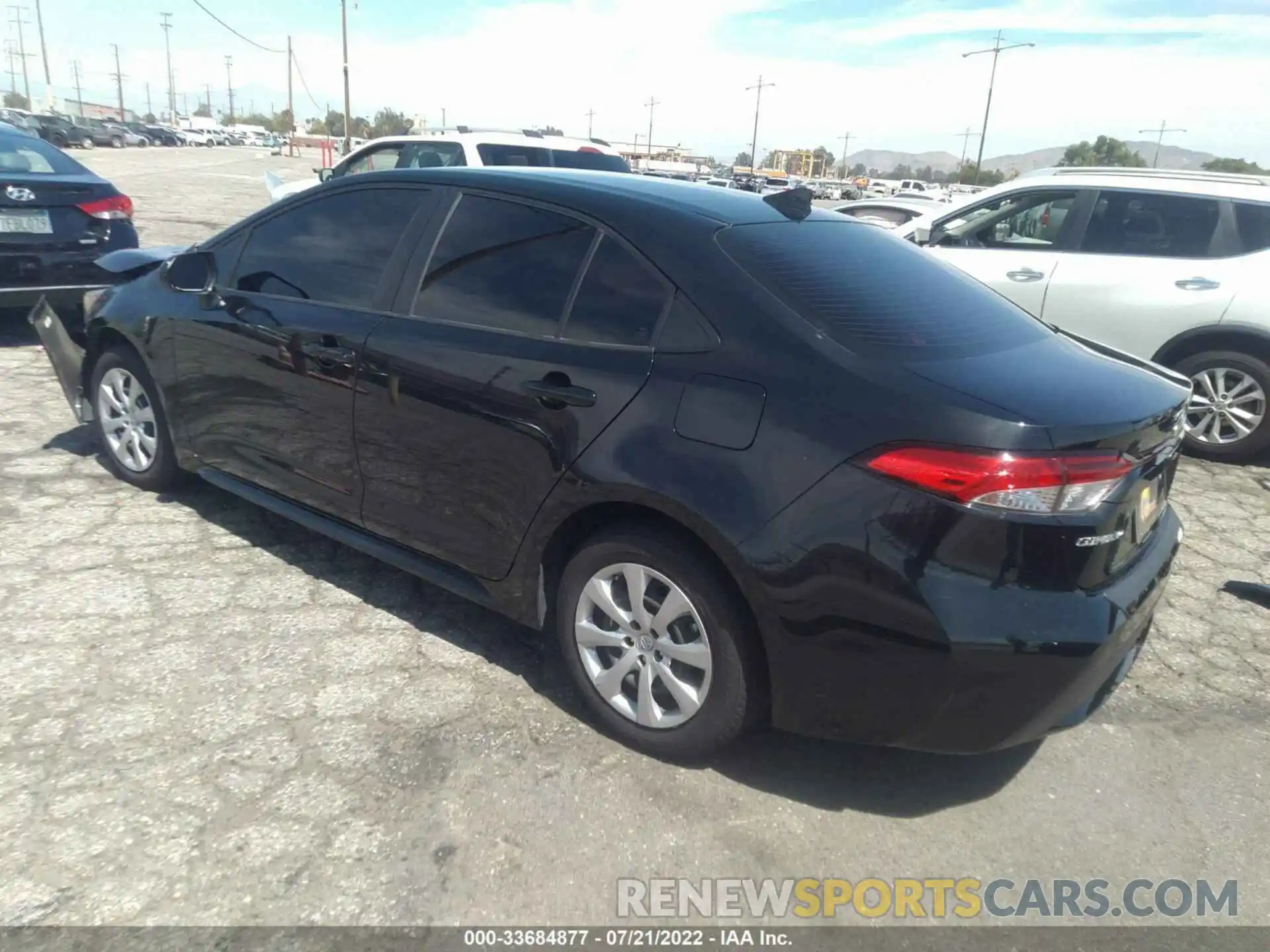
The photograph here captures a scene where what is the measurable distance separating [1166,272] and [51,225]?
24.9 feet

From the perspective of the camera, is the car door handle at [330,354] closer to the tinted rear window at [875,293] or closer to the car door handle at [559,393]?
the car door handle at [559,393]

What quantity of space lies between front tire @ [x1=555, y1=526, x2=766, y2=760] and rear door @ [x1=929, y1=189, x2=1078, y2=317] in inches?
184

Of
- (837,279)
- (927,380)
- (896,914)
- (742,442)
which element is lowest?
(896,914)

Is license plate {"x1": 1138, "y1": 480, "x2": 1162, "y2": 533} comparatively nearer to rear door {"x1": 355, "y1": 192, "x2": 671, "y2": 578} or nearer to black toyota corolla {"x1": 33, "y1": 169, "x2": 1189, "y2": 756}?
black toyota corolla {"x1": 33, "y1": 169, "x2": 1189, "y2": 756}

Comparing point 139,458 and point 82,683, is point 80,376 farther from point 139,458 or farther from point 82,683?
point 82,683

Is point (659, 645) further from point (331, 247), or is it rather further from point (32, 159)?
point (32, 159)

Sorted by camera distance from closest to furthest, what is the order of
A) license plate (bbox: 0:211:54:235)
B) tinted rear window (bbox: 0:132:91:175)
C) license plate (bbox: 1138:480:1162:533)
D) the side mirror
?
license plate (bbox: 1138:480:1162:533)
the side mirror
license plate (bbox: 0:211:54:235)
tinted rear window (bbox: 0:132:91:175)

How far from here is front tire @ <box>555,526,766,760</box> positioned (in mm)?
2578

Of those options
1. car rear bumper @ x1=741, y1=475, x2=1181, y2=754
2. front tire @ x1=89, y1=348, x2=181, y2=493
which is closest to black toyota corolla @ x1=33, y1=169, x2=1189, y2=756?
car rear bumper @ x1=741, y1=475, x2=1181, y2=754

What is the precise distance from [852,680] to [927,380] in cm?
79

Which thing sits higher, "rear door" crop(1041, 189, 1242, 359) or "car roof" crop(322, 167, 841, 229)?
"car roof" crop(322, 167, 841, 229)

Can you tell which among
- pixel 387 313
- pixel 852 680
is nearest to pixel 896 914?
pixel 852 680

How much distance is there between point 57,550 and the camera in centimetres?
395

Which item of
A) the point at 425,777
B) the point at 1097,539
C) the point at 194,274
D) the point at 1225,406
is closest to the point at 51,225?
the point at 194,274
